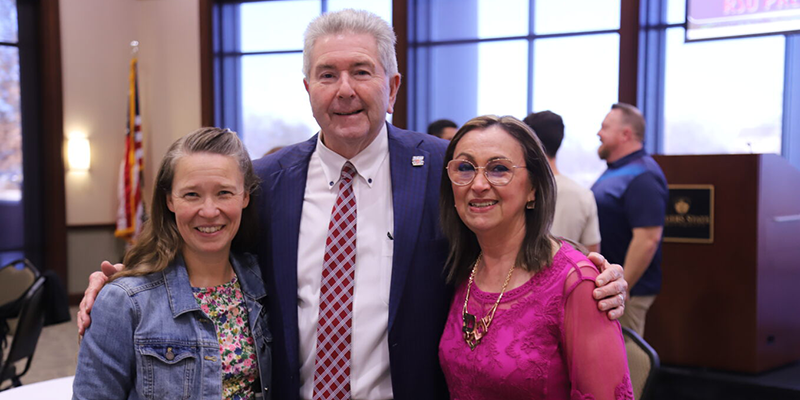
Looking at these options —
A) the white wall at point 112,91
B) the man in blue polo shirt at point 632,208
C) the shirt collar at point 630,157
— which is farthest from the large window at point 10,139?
the shirt collar at point 630,157

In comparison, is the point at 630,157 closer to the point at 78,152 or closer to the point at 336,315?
the point at 336,315

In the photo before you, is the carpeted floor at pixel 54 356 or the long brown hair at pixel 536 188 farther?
the carpeted floor at pixel 54 356

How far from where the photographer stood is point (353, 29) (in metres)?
1.83

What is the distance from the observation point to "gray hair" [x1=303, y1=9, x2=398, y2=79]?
6.01 feet

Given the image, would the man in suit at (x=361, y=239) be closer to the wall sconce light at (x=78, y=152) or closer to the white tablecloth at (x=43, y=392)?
the white tablecloth at (x=43, y=392)

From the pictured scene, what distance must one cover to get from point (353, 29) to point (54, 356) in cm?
527

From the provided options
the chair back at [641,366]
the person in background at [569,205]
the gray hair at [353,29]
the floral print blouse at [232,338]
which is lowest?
the chair back at [641,366]

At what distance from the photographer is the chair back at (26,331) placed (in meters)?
3.28

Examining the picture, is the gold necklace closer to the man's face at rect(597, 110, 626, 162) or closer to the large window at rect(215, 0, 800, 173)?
the man's face at rect(597, 110, 626, 162)

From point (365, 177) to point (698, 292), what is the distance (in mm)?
3043

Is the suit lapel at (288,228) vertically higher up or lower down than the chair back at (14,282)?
higher up

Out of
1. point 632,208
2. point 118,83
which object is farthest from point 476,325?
point 118,83

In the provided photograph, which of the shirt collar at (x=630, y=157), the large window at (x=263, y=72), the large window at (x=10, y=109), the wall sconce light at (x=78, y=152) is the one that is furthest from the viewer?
the large window at (x=263, y=72)

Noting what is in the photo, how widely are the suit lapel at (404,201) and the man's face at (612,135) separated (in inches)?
89.1
